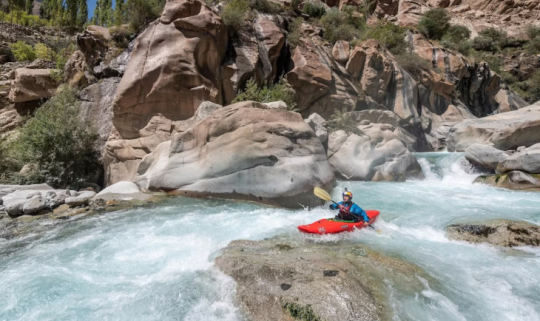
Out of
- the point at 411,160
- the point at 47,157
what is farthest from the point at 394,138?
the point at 47,157

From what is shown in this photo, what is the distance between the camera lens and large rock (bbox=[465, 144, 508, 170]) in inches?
409

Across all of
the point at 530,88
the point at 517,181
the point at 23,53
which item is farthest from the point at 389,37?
the point at 23,53

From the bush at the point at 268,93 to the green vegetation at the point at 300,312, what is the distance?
414 inches

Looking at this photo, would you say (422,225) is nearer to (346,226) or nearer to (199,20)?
(346,226)

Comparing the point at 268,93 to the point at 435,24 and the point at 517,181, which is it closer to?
the point at 517,181

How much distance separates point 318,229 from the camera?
5.13 metres

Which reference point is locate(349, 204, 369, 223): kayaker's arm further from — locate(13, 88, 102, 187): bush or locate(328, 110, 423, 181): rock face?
locate(13, 88, 102, 187): bush

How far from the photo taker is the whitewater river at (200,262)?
3193mm

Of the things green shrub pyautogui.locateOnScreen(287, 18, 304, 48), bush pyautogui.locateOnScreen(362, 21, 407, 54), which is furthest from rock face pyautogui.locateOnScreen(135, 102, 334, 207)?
bush pyautogui.locateOnScreen(362, 21, 407, 54)

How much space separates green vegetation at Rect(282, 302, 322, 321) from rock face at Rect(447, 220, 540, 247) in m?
3.59

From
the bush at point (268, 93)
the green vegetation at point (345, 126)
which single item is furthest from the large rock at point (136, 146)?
the green vegetation at point (345, 126)

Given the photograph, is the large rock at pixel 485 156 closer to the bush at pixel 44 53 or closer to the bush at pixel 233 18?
the bush at pixel 233 18

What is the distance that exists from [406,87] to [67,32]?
1306 inches

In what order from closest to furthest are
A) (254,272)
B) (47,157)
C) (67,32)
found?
(254,272)
(47,157)
(67,32)
